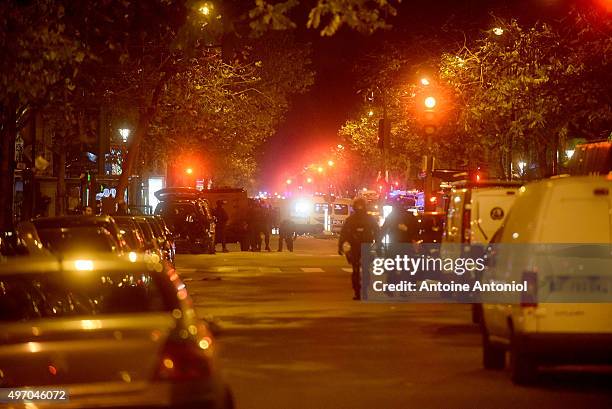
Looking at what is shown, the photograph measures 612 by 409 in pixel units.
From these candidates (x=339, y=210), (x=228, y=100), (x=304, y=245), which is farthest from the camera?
(x=339, y=210)

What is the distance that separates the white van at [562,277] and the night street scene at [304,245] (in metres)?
0.02

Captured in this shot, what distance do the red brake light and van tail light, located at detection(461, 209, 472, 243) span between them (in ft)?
40.2

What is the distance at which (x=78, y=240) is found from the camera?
16.4 metres

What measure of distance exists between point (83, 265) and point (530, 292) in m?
4.82

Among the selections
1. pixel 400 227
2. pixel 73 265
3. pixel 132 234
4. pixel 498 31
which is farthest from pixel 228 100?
pixel 73 265

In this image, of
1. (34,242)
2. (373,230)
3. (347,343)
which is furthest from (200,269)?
(34,242)

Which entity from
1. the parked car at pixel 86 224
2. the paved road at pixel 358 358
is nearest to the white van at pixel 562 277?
the paved road at pixel 358 358

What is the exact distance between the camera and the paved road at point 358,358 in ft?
36.6

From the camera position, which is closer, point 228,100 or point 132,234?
point 132,234

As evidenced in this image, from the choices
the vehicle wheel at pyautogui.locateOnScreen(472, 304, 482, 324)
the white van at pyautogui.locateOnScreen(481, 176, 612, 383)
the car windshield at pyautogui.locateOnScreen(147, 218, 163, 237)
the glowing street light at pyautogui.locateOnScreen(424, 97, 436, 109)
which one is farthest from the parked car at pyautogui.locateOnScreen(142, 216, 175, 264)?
the white van at pyautogui.locateOnScreen(481, 176, 612, 383)

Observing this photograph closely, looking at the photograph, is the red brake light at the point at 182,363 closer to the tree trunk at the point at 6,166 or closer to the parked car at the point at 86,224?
the parked car at the point at 86,224

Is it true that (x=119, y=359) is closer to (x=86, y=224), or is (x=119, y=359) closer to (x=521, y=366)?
(x=521, y=366)

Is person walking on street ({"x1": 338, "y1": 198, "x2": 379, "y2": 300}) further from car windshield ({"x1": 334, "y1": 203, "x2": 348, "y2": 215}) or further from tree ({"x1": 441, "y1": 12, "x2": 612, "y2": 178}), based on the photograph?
car windshield ({"x1": 334, "y1": 203, "x2": 348, "y2": 215})

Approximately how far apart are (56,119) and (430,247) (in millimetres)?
10014
